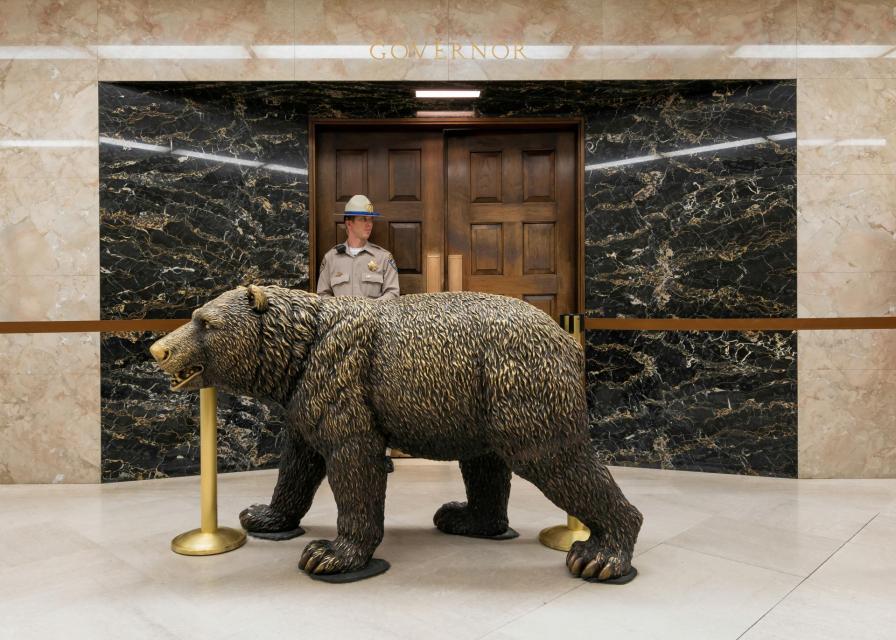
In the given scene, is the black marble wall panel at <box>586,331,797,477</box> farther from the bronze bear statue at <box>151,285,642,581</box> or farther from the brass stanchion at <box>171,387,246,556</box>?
the brass stanchion at <box>171,387,246,556</box>

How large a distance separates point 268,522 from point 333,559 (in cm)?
65

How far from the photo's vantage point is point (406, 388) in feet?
6.90

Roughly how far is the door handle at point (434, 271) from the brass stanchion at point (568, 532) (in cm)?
190

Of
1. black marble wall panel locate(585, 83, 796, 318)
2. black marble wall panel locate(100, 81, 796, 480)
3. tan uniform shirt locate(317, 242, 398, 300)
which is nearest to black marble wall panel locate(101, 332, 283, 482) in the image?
black marble wall panel locate(100, 81, 796, 480)

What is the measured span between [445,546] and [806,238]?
3294 mm

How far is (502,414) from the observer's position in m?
2.04

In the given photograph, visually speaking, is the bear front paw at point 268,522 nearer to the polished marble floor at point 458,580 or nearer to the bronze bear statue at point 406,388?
the polished marble floor at point 458,580

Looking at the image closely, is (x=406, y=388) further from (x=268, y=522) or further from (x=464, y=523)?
(x=268, y=522)

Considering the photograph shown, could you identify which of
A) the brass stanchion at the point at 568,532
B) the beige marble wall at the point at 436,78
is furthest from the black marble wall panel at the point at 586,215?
the brass stanchion at the point at 568,532

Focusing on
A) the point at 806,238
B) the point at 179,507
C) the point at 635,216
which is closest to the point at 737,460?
the point at 806,238

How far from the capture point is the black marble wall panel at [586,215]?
3973 millimetres

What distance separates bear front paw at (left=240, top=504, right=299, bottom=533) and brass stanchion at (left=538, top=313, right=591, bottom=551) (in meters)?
1.18

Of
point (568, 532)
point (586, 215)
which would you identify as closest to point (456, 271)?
point (586, 215)

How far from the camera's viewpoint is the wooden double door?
4.50 meters
